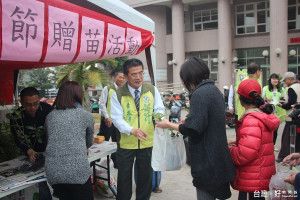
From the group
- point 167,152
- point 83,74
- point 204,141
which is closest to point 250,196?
point 204,141

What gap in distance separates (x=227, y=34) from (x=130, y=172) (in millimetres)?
14498

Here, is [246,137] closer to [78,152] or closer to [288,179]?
[288,179]

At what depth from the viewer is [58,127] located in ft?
6.38

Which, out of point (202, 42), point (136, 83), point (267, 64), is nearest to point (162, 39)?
point (202, 42)

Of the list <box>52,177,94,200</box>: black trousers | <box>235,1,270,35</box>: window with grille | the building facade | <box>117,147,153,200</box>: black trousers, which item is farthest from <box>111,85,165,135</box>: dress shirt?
<box>235,1,270,35</box>: window with grille

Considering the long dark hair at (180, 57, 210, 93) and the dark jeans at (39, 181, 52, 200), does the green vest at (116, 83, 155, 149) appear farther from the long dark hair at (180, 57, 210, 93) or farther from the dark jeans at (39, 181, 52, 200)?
the dark jeans at (39, 181, 52, 200)

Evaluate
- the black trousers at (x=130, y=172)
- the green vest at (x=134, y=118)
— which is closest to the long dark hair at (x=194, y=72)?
the green vest at (x=134, y=118)

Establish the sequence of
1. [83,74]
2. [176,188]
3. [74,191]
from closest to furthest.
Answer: [74,191] → [176,188] → [83,74]

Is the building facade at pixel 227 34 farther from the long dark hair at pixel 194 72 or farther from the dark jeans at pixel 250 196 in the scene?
the long dark hair at pixel 194 72

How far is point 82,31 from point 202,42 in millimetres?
15928

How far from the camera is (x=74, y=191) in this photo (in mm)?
2012

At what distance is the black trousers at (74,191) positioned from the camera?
200 centimetres

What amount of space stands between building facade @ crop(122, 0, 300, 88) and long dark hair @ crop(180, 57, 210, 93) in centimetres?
1329

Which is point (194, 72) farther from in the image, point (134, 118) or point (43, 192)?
point (43, 192)
